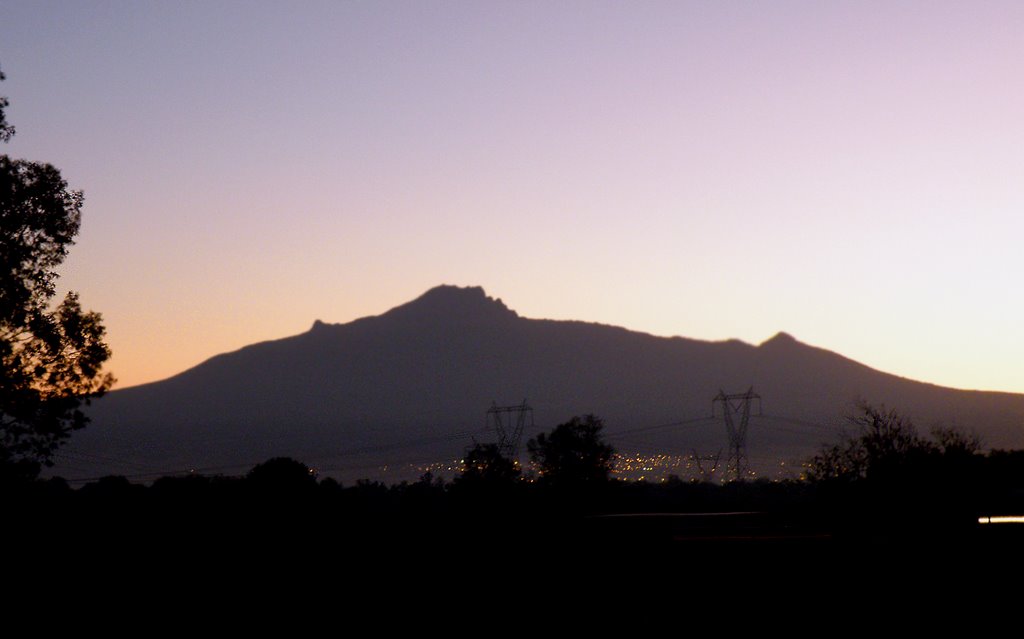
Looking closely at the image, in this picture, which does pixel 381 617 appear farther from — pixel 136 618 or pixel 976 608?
pixel 976 608

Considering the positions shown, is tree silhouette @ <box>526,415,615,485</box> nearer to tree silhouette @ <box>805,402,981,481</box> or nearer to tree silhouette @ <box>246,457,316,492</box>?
tree silhouette @ <box>246,457,316,492</box>

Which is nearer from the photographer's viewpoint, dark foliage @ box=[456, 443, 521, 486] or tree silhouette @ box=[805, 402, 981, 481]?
tree silhouette @ box=[805, 402, 981, 481]

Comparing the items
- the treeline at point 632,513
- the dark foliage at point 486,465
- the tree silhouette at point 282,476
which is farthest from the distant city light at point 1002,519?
the dark foliage at point 486,465

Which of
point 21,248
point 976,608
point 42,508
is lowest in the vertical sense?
point 976,608

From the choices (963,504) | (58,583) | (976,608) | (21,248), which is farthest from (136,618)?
(963,504)

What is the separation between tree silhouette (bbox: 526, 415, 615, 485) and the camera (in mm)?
162500

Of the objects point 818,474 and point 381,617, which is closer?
point 381,617

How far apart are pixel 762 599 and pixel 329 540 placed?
2252cm

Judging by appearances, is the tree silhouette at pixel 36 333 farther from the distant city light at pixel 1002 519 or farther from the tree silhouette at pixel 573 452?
the tree silhouette at pixel 573 452

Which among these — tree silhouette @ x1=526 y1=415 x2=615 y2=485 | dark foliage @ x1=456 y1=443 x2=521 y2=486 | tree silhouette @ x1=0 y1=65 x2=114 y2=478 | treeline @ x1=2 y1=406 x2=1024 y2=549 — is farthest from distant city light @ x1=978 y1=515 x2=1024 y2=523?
tree silhouette @ x1=526 y1=415 x2=615 y2=485

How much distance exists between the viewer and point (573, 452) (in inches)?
6560

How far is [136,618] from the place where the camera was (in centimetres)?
3616

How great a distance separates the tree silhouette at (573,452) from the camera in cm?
16250

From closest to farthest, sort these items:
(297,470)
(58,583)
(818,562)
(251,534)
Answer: (818,562) → (58,583) → (251,534) → (297,470)
